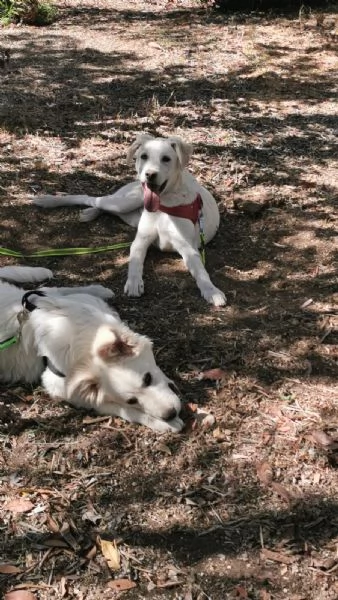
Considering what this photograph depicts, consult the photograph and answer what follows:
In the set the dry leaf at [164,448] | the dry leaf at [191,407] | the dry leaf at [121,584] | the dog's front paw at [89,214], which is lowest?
the dry leaf at [121,584]

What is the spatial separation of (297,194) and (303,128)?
6.15 feet

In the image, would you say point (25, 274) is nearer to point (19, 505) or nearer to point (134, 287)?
point (134, 287)

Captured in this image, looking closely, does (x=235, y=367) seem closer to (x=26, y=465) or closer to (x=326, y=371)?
(x=326, y=371)

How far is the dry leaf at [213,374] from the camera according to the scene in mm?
4188

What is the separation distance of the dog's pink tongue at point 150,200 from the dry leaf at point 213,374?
1.88 metres

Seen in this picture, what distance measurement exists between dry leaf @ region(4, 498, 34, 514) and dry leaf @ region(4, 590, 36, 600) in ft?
1.56

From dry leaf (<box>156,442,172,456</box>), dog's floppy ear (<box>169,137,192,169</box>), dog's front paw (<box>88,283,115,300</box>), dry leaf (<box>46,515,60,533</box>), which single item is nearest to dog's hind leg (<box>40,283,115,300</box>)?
dog's front paw (<box>88,283,115,300</box>)

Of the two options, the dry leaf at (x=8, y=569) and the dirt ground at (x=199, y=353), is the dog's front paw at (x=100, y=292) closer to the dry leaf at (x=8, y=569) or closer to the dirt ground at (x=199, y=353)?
the dirt ground at (x=199, y=353)

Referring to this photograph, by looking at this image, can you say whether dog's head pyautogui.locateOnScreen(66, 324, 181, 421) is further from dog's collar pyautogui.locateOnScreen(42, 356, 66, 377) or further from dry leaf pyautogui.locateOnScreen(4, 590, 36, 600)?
dry leaf pyautogui.locateOnScreen(4, 590, 36, 600)

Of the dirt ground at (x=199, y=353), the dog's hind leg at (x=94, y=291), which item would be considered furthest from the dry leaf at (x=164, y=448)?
the dog's hind leg at (x=94, y=291)

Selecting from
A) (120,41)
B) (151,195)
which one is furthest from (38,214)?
(120,41)

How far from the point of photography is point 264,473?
11.6 ft

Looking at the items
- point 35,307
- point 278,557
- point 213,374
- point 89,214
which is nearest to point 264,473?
point 278,557

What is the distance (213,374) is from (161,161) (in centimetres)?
212
